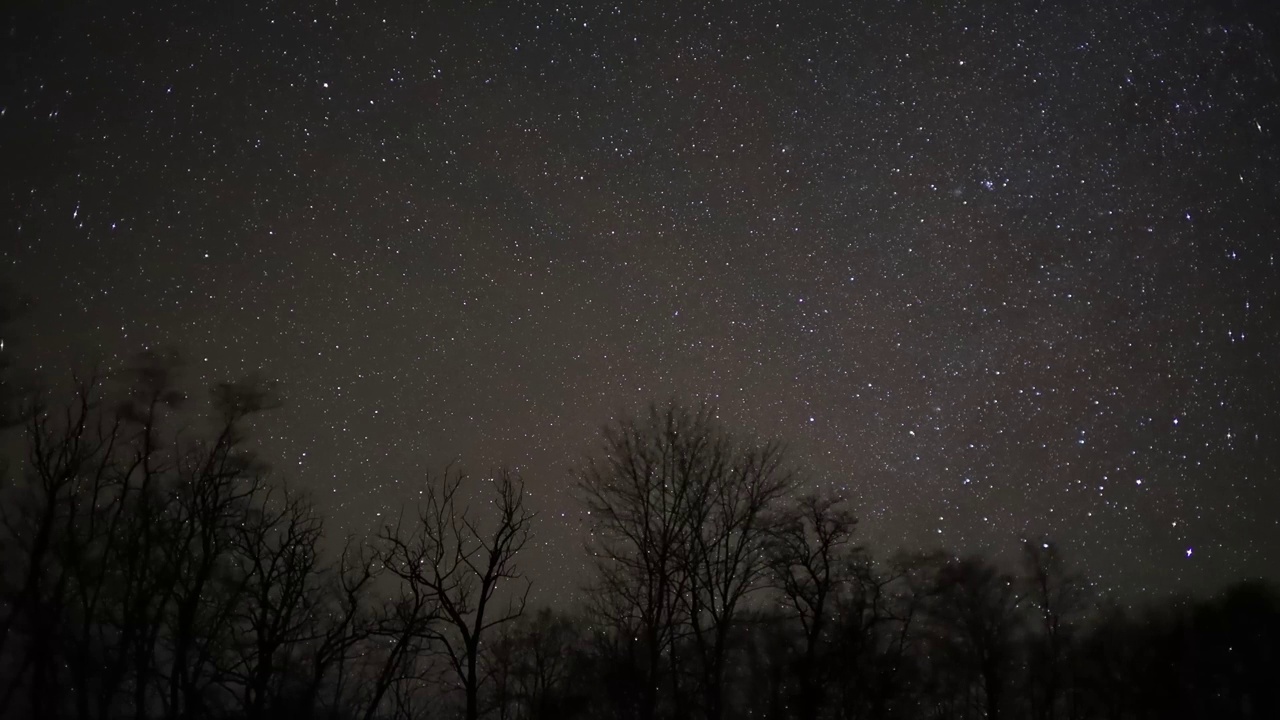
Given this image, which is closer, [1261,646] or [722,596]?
[722,596]

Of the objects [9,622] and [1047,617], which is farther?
[1047,617]

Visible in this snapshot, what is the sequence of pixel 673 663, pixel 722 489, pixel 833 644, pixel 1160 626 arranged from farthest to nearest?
pixel 1160 626 < pixel 833 644 < pixel 722 489 < pixel 673 663

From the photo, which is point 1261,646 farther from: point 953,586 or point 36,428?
point 36,428

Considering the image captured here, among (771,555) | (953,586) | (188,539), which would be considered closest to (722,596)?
(771,555)

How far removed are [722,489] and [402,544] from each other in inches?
551

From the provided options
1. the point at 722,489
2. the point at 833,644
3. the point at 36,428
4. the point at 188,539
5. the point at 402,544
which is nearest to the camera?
the point at 402,544

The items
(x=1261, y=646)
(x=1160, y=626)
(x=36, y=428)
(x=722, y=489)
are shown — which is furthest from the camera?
(x=1160, y=626)

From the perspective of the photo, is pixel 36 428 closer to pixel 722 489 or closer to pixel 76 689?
pixel 76 689

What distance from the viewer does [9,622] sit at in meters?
15.5

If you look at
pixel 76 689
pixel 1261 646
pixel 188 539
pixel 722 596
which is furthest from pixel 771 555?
pixel 1261 646

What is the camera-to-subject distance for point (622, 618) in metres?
22.1

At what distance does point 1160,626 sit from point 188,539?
1349 inches

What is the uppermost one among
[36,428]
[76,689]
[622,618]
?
[36,428]

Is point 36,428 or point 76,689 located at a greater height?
point 36,428
